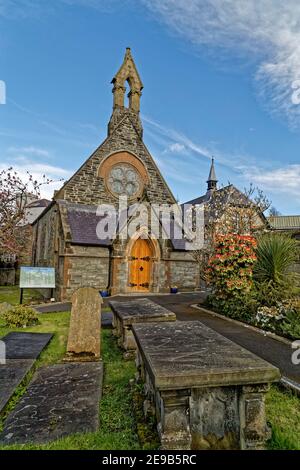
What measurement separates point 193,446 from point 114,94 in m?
24.3

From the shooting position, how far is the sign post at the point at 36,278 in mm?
11961

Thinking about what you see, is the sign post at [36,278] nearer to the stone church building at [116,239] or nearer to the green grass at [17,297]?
the stone church building at [116,239]

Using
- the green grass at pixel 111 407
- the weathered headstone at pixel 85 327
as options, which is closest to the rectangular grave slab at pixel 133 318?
the green grass at pixel 111 407

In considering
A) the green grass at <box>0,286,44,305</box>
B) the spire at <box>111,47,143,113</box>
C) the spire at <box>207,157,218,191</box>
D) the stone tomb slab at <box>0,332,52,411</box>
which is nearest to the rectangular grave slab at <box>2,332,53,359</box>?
the stone tomb slab at <box>0,332,52,411</box>

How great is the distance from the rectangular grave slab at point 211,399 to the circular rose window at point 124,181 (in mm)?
17764

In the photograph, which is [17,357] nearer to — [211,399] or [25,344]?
[25,344]

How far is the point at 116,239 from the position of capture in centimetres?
1552

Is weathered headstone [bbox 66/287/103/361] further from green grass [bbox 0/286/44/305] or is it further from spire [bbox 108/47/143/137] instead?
spire [bbox 108/47/143/137]

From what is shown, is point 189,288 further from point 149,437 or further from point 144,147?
point 149,437

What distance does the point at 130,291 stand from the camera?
15961mm

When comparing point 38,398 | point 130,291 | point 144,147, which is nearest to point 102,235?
point 130,291

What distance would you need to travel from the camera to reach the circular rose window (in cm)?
1983

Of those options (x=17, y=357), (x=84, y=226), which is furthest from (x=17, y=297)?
(x=17, y=357)

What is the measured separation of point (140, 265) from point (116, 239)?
247 centimetres
